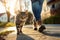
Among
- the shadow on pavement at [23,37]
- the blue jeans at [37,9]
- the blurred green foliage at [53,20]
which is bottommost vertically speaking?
the shadow on pavement at [23,37]

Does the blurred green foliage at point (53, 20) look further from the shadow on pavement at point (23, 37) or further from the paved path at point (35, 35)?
the shadow on pavement at point (23, 37)

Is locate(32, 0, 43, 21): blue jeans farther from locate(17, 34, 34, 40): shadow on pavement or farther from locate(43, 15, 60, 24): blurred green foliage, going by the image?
locate(17, 34, 34, 40): shadow on pavement

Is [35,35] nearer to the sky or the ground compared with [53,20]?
nearer to the ground

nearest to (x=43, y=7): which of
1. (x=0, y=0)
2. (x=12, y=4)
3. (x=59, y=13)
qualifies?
(x=59, y=13)

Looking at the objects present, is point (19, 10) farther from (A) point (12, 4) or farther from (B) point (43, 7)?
(B) point (43, 7)

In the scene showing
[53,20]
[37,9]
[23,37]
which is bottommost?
[23,37]

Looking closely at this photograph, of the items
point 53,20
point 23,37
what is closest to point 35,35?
point 23,37

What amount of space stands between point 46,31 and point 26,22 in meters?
0.22

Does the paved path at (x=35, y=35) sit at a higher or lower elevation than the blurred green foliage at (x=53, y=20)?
lower

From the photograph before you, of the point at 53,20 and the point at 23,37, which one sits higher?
the point at 53,20

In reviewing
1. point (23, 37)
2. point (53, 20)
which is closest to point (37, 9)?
point (53, 20)

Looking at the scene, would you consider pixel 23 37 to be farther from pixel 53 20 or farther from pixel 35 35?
pixel 53 20

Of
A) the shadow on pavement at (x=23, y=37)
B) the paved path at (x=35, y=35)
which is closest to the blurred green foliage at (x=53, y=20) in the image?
the paved path at (x=35, y=35)

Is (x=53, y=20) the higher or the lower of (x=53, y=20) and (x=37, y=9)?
the lower
